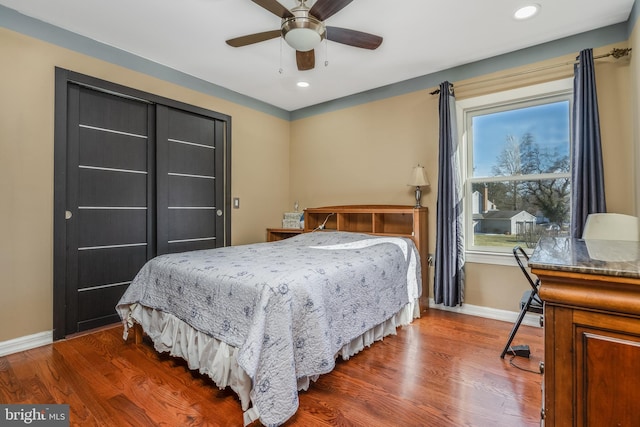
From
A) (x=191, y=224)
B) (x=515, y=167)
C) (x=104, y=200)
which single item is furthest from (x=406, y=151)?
(x=104, y=200)

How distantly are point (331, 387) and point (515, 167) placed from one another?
8.71 ft

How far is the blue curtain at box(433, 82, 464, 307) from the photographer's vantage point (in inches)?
123

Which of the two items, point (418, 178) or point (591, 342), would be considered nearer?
point (591, 342)

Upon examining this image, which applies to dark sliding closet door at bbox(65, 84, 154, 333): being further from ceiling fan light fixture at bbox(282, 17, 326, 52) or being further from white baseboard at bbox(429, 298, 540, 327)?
white baseboard at bbox(429, 298, 540, 327)

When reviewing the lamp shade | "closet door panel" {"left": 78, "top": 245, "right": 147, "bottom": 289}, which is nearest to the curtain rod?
the lamp shade

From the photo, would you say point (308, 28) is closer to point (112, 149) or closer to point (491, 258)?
point (112, 149)

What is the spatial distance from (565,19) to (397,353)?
2919 mm

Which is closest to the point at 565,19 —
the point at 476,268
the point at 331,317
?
the point at 476,268

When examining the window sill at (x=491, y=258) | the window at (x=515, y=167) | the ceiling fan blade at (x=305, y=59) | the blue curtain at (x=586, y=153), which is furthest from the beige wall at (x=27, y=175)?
the blue curtain at (x=586, y=153)

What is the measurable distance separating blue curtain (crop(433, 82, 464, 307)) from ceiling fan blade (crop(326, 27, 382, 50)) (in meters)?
1.24

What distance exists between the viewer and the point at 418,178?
3.32 metres

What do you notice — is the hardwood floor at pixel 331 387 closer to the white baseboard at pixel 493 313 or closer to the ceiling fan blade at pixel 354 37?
the white baseboard at pixel 493 313

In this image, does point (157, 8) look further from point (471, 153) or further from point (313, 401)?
point (471, 153)

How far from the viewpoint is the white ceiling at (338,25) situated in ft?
7.57
